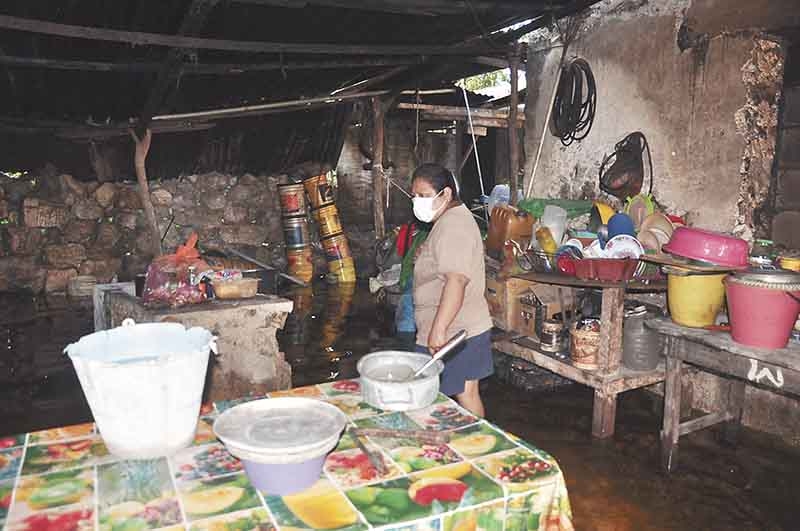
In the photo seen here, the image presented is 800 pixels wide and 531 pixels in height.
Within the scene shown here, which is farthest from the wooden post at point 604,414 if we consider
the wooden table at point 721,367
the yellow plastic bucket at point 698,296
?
the yellow plastic bucket at point 698,296

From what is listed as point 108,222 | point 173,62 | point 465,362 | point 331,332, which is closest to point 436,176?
point 465,362

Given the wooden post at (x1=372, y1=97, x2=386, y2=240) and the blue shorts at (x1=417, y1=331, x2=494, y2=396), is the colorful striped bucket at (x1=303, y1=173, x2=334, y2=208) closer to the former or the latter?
the wooden post at (x1=372, y1=97, x2=386, y2=240)

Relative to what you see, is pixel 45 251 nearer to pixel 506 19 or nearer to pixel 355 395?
pixel 506 19

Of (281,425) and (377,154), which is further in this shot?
(377,154)

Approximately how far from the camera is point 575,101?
5930 mm

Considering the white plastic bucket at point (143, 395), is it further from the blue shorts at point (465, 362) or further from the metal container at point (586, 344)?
the metal container at point (586, 344)

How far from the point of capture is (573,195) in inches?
243

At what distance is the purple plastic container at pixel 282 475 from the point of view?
5.37 ft

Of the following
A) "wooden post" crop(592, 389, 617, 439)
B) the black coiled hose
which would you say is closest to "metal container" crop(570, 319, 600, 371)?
"wooden post" crop(592, 389, 617, 439)

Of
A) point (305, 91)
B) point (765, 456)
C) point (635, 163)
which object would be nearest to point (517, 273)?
point (635, 163)

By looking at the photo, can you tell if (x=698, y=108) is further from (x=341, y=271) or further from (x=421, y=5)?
(x=341, y=271)

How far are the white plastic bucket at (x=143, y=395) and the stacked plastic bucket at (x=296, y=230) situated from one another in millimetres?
8651

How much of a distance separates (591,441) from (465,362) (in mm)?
1500

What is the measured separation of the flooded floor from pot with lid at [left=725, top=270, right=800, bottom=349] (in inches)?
41.2
